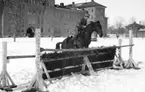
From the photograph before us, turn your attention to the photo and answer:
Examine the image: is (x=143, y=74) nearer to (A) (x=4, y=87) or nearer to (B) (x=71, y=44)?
(B) (x=71, y=44)

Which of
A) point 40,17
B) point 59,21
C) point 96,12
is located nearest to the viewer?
point 40,17

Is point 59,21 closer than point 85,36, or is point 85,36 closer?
point 85,36

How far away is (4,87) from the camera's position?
6.91 meters

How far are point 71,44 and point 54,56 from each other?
110 inches

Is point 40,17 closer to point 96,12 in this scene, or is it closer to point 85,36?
point 96,12

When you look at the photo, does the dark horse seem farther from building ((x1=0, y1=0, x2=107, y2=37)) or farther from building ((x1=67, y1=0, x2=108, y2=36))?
building ((x1=67, y1=0, x2=108, y2=36))

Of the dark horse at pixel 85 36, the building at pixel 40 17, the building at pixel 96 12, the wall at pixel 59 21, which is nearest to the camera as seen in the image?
the dark horse at pixel 85 36

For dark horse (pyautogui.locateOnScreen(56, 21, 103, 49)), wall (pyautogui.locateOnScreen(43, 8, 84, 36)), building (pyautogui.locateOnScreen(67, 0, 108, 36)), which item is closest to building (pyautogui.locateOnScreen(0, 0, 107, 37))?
wall (pyautogui.locateOnScreen(43, 8, 84, 36))

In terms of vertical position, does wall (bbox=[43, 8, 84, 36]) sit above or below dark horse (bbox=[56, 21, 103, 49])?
above

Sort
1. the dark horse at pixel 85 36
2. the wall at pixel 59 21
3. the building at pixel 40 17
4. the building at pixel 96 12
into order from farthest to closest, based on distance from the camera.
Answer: the building at pixel 96 12 < the wall at pixel 59 21 < the building at pixel 40 17 < the dark horse at pixel 85 36

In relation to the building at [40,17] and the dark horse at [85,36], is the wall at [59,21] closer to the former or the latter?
the building at [40,17]

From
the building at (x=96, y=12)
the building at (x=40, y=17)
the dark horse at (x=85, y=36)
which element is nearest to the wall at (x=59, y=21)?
the building at (x=40, y=17)

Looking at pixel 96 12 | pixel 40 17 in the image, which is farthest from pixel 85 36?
pixel 96 12

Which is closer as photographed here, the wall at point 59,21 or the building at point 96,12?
the wall at point 59,21
